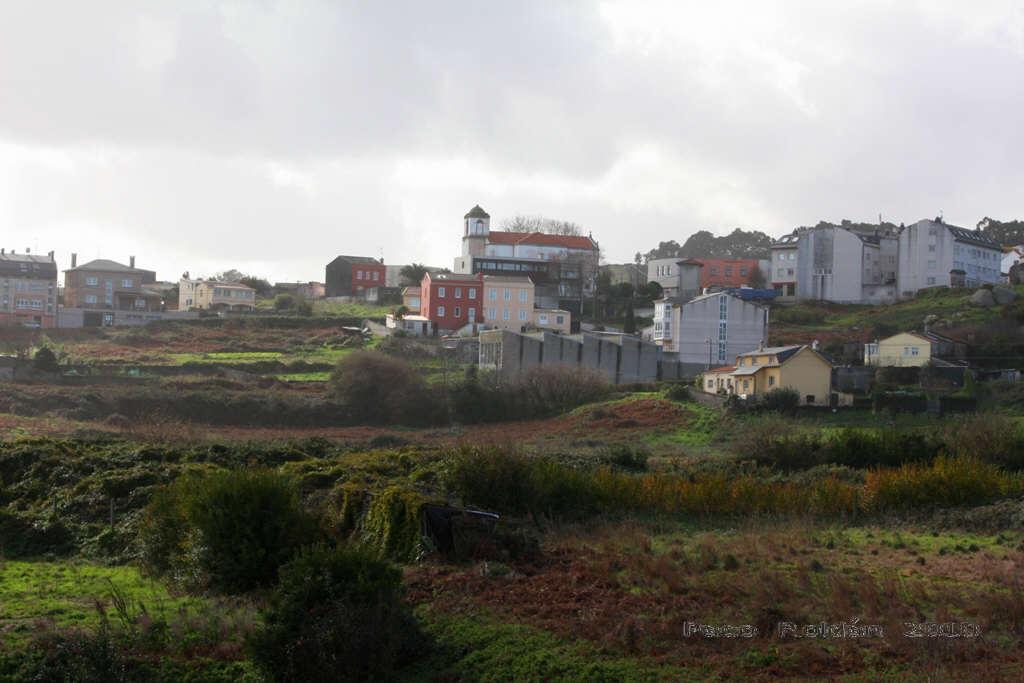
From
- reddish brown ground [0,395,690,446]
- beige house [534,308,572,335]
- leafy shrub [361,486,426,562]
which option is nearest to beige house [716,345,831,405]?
reddish brown ground [0,395,690,446]

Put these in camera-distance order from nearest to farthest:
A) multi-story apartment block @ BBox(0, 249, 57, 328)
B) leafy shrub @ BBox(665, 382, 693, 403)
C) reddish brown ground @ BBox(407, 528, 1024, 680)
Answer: reddish brown ground @ BBox(407, 528, 1024, 680) < leafy shrub @ BBox(665, 382, 693, 403) < multi-story apartment block @ BBox(0, 249, 57, 328)

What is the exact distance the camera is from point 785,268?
88.3m

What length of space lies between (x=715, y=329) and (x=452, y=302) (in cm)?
1964

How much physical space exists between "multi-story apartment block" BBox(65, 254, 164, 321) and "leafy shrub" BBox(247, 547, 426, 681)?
76.1 metres

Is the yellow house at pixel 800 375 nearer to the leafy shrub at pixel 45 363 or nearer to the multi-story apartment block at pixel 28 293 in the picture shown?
the leafy shrub at pixel 45 363

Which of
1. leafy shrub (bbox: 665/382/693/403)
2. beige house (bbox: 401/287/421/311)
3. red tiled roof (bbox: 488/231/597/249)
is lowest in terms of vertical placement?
leafy shrub (bbox: 665/382/693/403)

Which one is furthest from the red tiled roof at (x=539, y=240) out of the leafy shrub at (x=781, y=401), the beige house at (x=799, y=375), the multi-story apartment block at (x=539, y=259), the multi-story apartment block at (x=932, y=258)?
the leafy shrub at (x=781, y=401)

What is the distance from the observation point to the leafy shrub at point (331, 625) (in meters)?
14.8

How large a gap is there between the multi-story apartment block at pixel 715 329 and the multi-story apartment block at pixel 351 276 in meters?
37.0

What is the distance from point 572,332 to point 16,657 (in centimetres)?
6330

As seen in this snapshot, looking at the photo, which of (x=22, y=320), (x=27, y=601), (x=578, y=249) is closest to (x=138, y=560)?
(x=27, y=601)

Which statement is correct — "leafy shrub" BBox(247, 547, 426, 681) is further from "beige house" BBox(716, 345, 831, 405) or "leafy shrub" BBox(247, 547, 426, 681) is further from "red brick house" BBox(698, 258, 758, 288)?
"red brick house" BBox(698, 258, 758, 288)

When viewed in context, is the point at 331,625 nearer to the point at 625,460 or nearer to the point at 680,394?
the point at 625,460

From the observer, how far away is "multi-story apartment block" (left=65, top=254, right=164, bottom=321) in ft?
291
